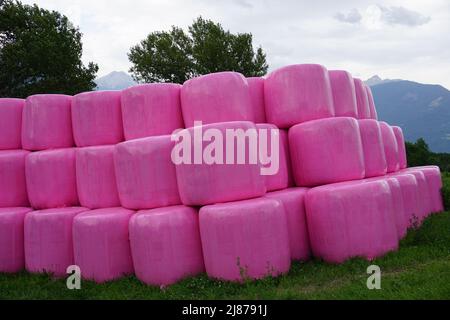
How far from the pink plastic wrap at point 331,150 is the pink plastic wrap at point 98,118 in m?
2.46

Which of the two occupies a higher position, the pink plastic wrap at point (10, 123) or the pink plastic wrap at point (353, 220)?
the pink plastic wrap at point (10, 123)

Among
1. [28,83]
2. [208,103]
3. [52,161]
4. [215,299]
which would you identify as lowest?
[215,299]

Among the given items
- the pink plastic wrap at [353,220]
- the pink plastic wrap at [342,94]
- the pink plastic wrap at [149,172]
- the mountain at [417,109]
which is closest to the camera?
the pink plastic wrap at [149,172]

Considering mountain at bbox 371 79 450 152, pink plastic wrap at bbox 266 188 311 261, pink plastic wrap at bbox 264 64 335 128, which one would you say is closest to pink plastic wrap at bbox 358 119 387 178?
pink plastic wrap at bbox 264 64 335 128

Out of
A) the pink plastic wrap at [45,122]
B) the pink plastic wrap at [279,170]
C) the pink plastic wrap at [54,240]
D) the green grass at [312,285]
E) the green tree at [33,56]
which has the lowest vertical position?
the green grass at [312,285]

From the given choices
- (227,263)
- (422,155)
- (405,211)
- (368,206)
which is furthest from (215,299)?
(422,155)

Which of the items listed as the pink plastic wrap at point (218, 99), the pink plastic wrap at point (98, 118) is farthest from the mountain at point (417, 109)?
the pink plastic wrap at point (98, 118)

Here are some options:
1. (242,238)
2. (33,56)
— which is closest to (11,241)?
(242,238)

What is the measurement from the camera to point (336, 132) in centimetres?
525

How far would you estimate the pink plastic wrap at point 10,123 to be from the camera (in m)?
5.88

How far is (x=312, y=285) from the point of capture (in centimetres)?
423

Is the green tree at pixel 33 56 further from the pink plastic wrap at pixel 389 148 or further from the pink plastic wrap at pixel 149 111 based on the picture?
the pink plastic wrap at pixel 389 148

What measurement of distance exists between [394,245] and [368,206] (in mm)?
655
